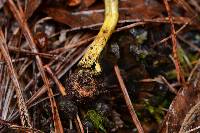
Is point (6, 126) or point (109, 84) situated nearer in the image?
point (6, 126)

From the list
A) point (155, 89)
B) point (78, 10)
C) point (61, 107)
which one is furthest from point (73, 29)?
point (155, 89)

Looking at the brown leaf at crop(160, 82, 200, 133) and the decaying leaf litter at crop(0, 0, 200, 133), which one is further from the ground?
the decaying leaf litter at crop(0, 0, 200, 133)

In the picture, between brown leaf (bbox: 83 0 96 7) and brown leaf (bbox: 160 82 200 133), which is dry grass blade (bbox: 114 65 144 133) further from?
brown leaf (bbox: 83 0 96 7)

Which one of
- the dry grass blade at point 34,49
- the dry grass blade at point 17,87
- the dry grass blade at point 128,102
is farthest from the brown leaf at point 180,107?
the dry grass blade at point 17,87

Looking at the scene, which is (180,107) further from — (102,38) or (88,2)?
(88,2)

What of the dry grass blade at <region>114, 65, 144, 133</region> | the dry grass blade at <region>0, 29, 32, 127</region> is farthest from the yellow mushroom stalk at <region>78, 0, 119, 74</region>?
the dry grass blade at <region>0, 29, 32, 127</region>

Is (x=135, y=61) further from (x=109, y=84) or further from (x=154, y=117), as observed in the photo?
(x=154, y=117)

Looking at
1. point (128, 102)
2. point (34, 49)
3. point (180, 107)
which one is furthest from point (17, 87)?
point (180, 107)
